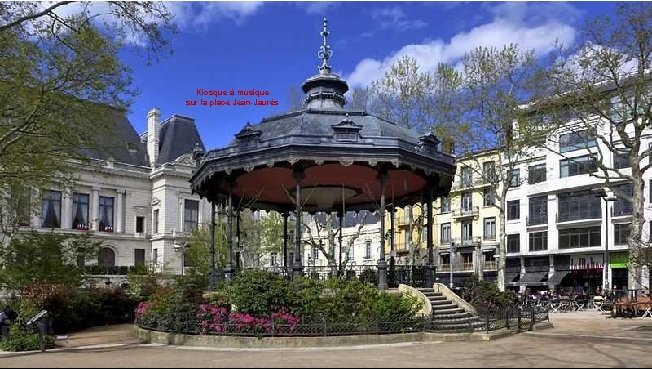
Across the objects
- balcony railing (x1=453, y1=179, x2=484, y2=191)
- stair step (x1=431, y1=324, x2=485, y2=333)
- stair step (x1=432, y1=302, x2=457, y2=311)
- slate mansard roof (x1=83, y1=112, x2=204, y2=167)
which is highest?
slate mansard roof (x1=83, y1=112, x2=204, y2=167)

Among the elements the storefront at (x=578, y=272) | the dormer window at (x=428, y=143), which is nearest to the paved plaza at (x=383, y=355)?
the dormer window at (x=428, y=143)

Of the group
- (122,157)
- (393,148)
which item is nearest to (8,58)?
(393,148)

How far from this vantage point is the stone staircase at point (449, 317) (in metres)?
17.3

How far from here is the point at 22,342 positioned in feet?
54.5

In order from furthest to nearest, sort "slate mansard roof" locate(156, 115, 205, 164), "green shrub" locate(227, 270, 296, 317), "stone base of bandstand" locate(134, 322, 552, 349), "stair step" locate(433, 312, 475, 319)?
"slate mansard roof" locate(156, 115, 205, 164), "stair step" locate(433, 312, 475, 319), "green shrub" locate(227, 270, 296, 317), "stone base of bandstand" locate(134, 322, 552, 349)

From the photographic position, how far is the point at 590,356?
14.0m

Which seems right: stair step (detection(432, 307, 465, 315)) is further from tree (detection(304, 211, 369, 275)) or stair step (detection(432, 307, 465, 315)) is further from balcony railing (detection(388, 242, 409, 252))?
balcony railing (detection(388, 242, 409, 252))

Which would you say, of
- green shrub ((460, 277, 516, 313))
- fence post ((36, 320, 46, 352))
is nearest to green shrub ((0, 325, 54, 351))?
fence post ((36, 320, 46, 352))

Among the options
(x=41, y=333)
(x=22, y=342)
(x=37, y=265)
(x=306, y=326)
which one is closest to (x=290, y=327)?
(x=306, y=326)

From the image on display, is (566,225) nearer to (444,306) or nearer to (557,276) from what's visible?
(557,276)

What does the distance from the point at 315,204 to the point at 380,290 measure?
10.5 metres

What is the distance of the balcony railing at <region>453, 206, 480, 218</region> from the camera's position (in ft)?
232

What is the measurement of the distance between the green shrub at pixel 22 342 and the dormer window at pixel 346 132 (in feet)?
31.7

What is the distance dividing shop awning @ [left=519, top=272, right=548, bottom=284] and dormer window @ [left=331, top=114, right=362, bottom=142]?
47.8 meters
